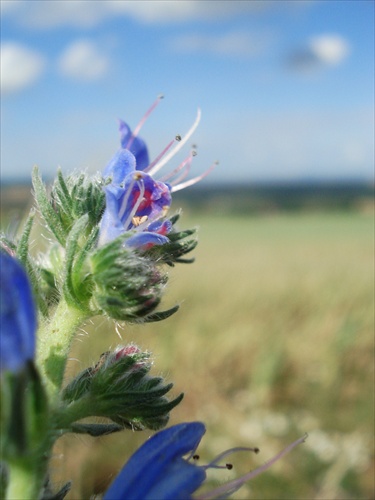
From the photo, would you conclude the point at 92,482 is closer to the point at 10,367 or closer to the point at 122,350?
the point at 122,350

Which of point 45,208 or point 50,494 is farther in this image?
point 45,208

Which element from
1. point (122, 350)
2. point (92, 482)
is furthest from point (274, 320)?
point (122, 350)

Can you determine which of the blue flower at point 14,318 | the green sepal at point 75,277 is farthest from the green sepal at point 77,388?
the blue flower at point 14,318

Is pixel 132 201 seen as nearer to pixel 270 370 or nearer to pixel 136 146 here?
pixel 136 146

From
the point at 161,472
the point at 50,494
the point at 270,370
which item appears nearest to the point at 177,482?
the point at 161,472

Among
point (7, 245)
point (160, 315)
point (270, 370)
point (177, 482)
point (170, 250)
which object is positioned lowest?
point (270, 370)

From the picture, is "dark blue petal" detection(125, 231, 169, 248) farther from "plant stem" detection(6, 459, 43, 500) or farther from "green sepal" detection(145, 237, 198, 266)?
"plant stem" detection(6, 459, 43, 500)
